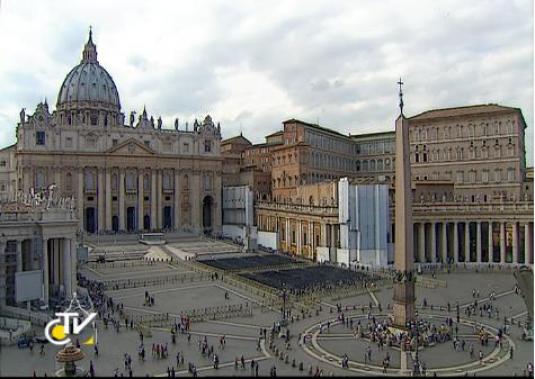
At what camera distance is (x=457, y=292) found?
1481 inches

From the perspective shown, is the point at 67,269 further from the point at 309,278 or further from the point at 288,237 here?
the point at 288,237

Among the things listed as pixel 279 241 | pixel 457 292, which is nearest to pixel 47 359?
pixel 457 292

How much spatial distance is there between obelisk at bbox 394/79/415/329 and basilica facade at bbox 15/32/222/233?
168 ft

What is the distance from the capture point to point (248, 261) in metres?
50.8

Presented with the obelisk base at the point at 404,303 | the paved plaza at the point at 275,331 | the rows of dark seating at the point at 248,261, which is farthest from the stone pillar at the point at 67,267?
the obelisk base at the point at 404,303

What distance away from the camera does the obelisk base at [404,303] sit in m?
25.5

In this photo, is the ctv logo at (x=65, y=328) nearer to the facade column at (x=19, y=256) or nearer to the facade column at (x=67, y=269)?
the facade column at (x=67, y=269)

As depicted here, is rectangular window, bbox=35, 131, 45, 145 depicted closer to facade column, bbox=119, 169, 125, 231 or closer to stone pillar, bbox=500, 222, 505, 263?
facade column, bbox=119, 169, 125, 231

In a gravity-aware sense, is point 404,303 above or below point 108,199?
below

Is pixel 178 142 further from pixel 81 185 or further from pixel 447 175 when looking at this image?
pixel 447 175

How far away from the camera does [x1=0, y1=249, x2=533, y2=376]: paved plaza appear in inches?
858

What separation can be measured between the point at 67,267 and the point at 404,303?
18500mm

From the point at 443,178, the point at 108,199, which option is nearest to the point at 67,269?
the point at 108,199

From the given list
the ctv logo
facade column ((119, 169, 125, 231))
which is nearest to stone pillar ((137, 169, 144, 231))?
facade column ((119, 169, 125, 231))
